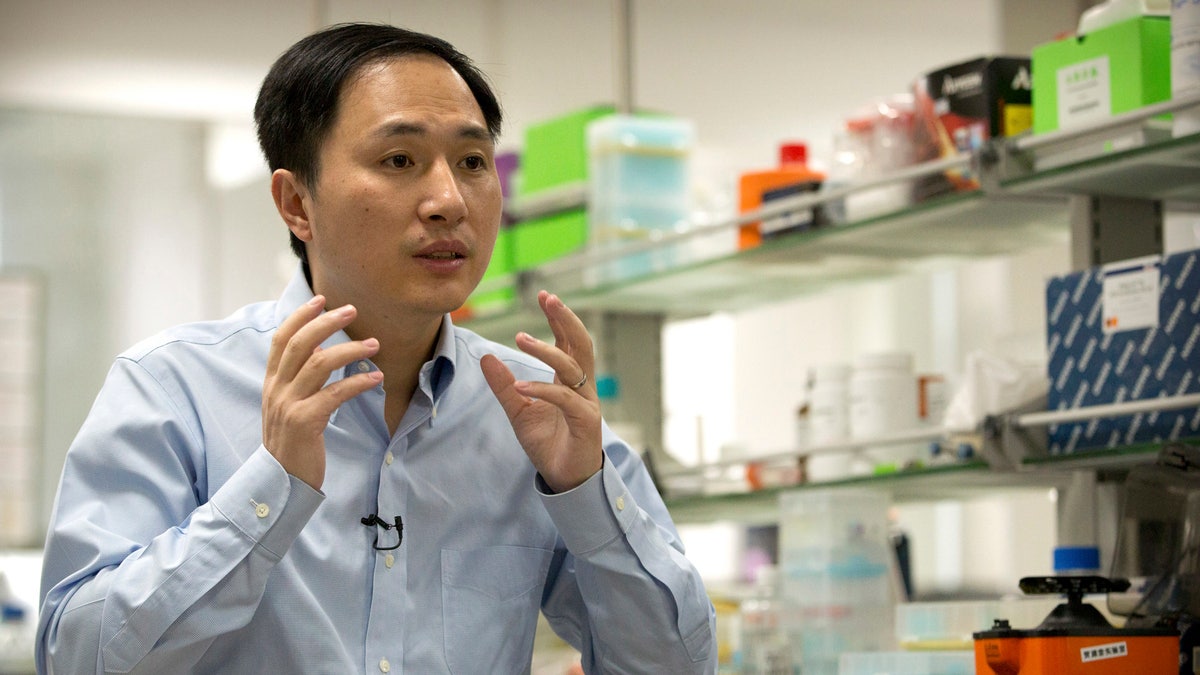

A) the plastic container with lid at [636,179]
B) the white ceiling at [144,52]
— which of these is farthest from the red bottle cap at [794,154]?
the white ceiling at [144,52]

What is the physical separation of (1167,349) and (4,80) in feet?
13.5

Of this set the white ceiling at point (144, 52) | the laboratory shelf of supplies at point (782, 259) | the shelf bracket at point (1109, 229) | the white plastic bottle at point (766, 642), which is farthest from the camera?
the white ceiling at point (144, 52)

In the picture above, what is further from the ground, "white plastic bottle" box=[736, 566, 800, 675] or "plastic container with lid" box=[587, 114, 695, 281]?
"plastic container with lid" box=[587, 114, 695, 281]

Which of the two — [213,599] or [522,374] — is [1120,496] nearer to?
[522,374]

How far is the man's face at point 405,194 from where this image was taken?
4.58 ft

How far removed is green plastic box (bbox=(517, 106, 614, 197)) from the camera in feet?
9.30

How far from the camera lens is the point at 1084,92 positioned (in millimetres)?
1688

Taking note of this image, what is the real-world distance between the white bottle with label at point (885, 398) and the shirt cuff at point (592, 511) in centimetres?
74

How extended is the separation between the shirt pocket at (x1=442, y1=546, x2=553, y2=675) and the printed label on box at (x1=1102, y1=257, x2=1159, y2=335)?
25.8 inches

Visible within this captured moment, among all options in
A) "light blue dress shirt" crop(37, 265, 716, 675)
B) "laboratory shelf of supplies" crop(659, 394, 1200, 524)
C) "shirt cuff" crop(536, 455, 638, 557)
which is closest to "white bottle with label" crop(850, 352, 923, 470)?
"laboratory shelf of supplies" crop(659, 394, 1200, 524)

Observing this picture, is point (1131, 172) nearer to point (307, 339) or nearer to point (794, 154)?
point (794, 154)

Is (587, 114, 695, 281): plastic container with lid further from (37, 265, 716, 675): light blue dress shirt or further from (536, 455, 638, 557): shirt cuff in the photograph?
(536, 455, 638, 557): shirt cuff

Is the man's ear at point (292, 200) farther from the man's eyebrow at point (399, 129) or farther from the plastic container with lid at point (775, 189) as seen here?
the plastic container with lid at point (775, 189)

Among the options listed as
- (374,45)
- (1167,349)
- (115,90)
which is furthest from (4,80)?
(1167,349)
